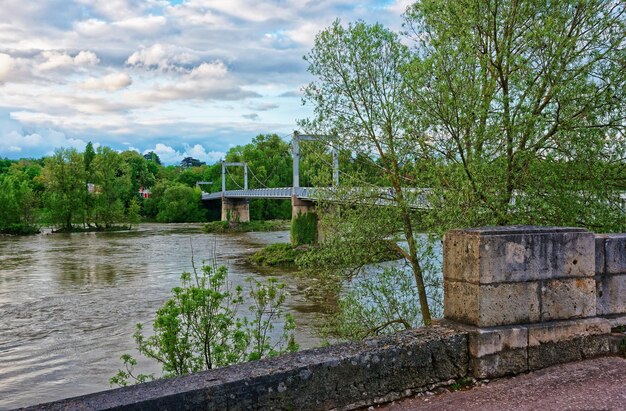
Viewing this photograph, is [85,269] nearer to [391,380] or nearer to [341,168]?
[341,168]

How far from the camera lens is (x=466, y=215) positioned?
8234mm

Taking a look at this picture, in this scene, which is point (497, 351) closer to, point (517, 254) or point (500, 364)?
point (500, 364)

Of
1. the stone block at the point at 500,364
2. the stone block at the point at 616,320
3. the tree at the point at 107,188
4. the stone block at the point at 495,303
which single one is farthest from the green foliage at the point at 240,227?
the stone block at the point at 500,364

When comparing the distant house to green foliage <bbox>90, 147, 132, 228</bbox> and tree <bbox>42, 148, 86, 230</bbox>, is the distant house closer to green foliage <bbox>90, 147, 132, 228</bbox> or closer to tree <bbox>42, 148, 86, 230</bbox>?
green foliage <bbox>90, 147, 132, 228</bbox>

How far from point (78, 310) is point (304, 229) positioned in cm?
2304

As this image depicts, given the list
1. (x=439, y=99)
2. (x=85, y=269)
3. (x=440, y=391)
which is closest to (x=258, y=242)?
(x=85, y=269)

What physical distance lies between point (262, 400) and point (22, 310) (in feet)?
55.5

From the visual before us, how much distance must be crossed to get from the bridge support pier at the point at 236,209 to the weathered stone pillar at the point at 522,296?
222ft

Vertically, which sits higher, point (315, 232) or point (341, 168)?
point (341, 168)

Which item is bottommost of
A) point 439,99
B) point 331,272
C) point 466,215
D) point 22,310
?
point 22,310

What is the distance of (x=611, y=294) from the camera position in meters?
4.75

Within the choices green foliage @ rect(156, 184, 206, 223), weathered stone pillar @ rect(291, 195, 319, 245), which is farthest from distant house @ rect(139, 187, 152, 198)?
weathered stone pillar @ rect(291, 195, 319, 245)

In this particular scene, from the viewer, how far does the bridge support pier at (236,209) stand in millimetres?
72188

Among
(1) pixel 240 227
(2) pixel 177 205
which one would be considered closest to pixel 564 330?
(1) pixel 240 227
